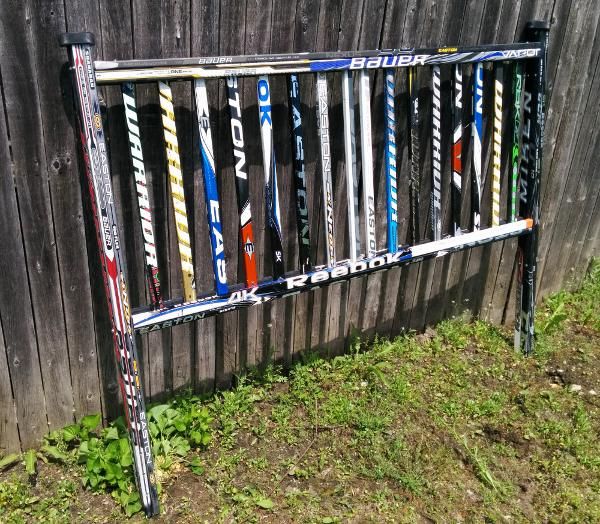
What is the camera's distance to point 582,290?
5.09 m

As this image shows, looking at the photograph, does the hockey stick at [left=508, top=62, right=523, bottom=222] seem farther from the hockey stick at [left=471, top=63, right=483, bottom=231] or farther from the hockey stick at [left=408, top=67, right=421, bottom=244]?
the hockey stick at [left=408, top=67, right=421, bottom=244]

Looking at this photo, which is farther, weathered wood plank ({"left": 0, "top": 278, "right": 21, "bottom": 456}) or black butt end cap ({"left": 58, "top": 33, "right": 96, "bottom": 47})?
weathered wood plank ({"left": 0, "top": 278, "right": 21, "bottom": 456})

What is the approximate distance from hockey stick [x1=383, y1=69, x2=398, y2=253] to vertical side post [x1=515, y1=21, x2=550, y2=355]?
1.03 meters

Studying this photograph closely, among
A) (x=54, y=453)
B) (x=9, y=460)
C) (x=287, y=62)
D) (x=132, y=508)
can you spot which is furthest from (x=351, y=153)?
(x=9, y=460)

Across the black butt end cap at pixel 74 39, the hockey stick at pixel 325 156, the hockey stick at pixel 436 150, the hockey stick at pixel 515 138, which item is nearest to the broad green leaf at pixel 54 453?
the hockey stick at pixel 325 156

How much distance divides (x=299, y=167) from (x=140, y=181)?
28.3 inches

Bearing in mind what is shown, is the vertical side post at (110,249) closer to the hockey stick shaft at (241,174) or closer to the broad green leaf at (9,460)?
the hockey stick shaft at (241,174)

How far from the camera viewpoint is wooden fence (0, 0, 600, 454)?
2395mm

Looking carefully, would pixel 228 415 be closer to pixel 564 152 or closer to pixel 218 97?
pixel 218 97

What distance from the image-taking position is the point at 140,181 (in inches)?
95.1

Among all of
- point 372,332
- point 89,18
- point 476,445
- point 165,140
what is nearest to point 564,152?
point 372,332

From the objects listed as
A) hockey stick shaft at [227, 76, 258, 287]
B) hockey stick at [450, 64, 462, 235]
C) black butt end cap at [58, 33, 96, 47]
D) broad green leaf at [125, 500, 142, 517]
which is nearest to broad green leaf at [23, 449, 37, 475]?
broad green leaf at [125, 500, 142, 517]

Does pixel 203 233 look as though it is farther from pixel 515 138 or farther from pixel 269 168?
pixel 515 138

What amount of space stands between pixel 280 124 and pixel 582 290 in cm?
333
